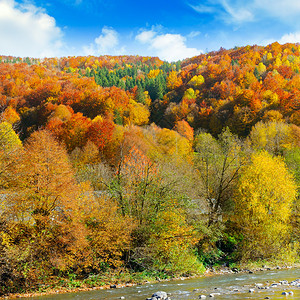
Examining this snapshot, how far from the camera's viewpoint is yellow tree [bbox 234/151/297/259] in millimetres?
30422

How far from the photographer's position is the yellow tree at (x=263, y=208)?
30.4 m

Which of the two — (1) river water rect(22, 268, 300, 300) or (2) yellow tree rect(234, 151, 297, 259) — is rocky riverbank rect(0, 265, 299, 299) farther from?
(2) yellow tree rect(234, 151, 297, 259)

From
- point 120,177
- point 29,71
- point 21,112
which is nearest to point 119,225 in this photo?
point 120,177

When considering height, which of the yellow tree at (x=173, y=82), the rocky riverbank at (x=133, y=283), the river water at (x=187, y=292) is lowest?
the rocky riverbank at (x=133, y=283)

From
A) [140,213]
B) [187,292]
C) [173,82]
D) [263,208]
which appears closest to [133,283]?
[140,213]

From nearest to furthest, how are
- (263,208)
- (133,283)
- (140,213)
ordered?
(133,283)
(140,213)
(263,208)

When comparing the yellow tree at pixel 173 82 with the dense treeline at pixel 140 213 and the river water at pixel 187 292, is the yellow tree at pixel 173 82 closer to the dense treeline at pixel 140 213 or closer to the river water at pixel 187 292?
the dense treeline at pixel 140 213

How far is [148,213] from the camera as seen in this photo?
85.5ft

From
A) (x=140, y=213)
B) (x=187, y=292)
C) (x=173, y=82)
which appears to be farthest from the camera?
(x=173, y=82)

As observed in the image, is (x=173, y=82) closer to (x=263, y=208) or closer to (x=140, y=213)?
(x=263, y=208)

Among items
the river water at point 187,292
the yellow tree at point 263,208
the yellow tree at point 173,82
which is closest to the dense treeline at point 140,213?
Answer: the yellow tree at point 263,208

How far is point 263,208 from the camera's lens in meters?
31.4

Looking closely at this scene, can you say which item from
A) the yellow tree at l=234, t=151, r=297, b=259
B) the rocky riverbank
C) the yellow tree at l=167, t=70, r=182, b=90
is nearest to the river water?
the rocky riverbank

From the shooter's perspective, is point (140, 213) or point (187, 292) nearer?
point (187, 292)
